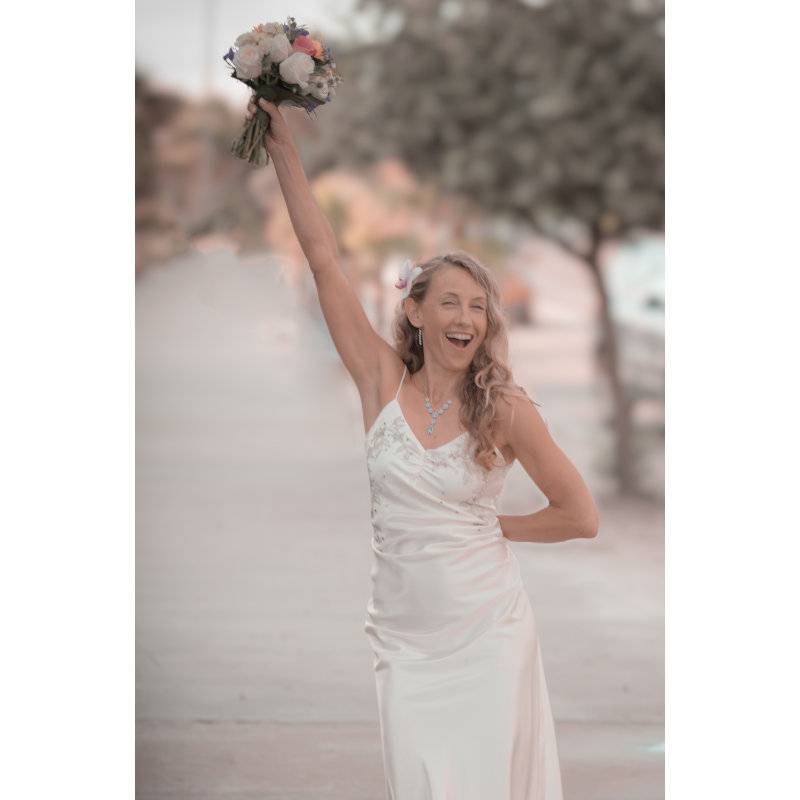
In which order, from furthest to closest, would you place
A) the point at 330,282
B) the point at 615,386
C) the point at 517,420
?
the point at 615,386, the point at 330,282, the point at 517,420

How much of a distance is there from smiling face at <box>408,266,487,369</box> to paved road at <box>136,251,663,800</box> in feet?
9.57

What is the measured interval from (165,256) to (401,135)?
54.4 inches

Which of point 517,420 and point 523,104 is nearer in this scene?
point 517,420

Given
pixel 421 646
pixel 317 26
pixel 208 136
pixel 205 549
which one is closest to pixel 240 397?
pixel 205 549

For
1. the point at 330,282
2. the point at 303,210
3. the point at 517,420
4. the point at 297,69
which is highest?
the point at 297,69

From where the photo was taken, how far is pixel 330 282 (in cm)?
265

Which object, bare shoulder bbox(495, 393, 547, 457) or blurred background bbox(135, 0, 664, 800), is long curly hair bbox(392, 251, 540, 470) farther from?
blurred background bbox(135, 0, 664, 800)

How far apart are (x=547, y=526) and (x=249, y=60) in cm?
110

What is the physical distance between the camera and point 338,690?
17.7 ft

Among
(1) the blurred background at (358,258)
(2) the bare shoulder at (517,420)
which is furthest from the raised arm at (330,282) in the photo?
(1) the blurred background at (358,258)

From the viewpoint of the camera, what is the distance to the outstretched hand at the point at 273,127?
2.71 meters

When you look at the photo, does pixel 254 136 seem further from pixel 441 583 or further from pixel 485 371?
pixel 441 583

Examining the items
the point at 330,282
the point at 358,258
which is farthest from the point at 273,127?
the point at 358,258

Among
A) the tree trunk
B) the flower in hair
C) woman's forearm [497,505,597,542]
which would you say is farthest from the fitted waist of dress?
the tree trunk
